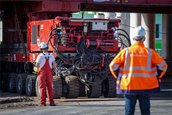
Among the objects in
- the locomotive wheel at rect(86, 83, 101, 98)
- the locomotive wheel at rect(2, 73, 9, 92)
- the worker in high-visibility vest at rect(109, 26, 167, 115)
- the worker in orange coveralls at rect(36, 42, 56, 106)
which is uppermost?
the worker in high-visibility vest at rect(109, 26, 167, 115)

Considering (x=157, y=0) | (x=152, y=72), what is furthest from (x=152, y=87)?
(x=157, y=0)

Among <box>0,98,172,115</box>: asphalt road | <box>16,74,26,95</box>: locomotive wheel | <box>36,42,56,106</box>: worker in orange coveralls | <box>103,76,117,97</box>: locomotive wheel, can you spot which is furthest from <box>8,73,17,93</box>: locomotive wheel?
<box>36,42,56,106</box>: worker in orange coveralls

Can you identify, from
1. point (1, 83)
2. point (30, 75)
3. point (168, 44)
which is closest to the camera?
point (30, 75)

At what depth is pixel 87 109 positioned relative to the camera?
1446 cm

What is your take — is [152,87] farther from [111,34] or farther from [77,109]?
[111,34]

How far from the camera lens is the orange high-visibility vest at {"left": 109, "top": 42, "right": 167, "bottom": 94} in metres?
8.80

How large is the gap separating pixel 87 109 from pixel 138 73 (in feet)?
18.9

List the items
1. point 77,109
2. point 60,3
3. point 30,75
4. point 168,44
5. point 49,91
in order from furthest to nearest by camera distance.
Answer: point 168,44 < point 60,3 < point 30,75 < point 49,91 < point 77,109

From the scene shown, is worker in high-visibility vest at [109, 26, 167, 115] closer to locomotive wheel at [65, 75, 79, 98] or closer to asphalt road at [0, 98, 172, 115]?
asphalt road at [0, 98, 172, 115]

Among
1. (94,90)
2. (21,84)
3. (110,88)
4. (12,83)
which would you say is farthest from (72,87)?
(12,83)

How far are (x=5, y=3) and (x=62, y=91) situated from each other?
8511 millimetres

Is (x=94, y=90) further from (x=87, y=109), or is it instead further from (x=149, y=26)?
(x=149, y=26)

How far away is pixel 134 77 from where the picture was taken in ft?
29.0

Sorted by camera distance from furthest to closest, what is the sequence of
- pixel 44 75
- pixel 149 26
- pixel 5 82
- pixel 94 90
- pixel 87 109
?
pixel 149 26
pixel 5 82
pixel 94 90
pixel 44 75
pixel 87 109
